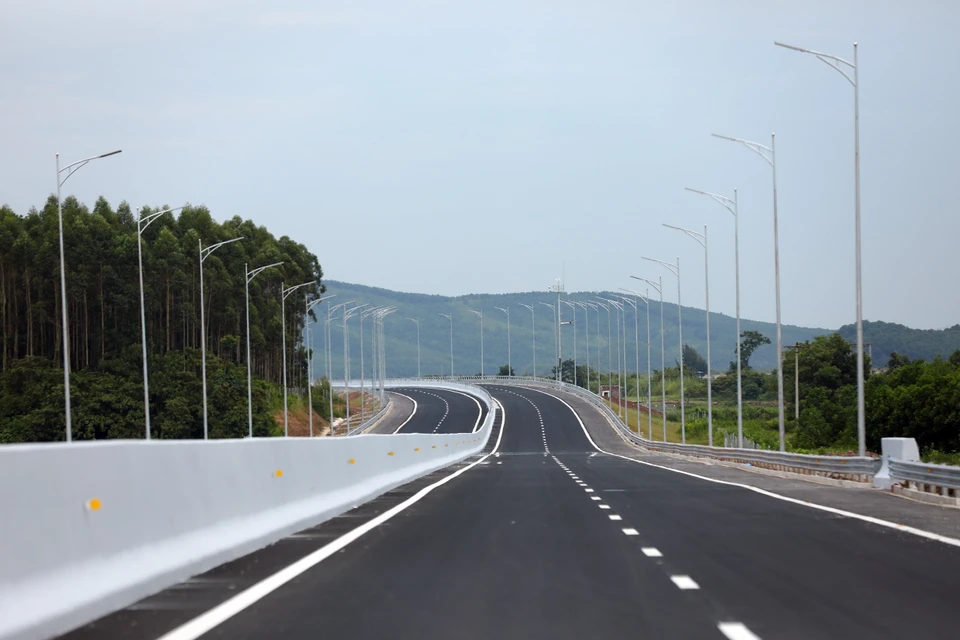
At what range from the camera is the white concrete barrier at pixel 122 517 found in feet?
28.3

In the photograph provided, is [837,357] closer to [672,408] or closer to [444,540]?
[672,408]

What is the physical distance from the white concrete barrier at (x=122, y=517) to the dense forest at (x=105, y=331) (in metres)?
70.5

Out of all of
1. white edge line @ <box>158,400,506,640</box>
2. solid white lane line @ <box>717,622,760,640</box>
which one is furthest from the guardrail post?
solid white lane line @ <box>717,622,760,640</box>

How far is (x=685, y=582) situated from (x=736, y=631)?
8.51 ft

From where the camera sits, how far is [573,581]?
1170cm

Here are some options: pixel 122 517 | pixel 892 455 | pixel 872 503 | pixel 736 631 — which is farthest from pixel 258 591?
pixel 892 455

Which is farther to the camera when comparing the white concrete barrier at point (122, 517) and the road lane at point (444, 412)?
the road lane at point (444, 412)

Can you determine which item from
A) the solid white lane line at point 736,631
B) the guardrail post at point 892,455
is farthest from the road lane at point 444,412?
the solid white lane line at point 736,631

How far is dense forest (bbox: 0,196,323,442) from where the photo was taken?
288 feet

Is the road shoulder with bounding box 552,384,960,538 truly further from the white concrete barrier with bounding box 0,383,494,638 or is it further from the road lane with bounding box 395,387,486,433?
the road lane with bounding box 395,387,486,433

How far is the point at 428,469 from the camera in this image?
40.0 metres

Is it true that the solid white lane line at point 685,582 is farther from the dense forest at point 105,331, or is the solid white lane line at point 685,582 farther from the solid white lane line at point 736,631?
the dense forest at point 105,331

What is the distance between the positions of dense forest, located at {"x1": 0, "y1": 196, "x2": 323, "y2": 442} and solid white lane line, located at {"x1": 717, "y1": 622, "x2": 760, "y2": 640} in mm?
77248

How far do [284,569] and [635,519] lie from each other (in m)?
7.48
